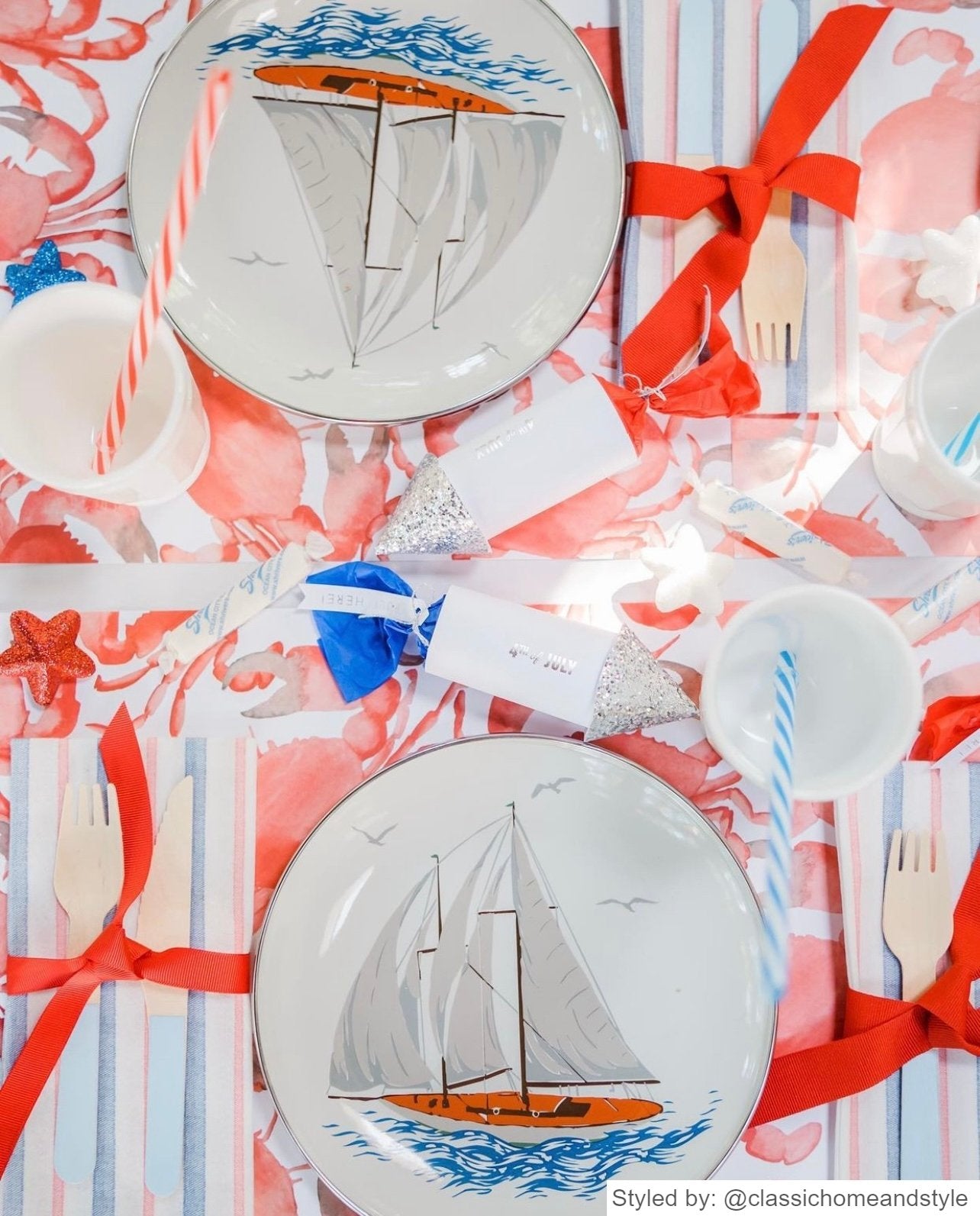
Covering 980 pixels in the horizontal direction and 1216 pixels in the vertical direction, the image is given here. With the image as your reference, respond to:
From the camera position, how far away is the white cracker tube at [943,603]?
80cm

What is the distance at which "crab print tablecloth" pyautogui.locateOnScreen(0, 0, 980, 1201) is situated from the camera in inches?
32.9

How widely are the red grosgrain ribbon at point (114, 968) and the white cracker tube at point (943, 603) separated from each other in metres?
0.62

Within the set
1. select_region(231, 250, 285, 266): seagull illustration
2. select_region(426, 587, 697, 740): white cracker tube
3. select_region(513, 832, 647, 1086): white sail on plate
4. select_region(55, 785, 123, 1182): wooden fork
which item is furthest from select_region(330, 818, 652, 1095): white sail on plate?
select_region(231, 250, 285, 266): seagull illustration

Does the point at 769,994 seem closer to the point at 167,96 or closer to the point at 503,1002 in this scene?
the point at 503,1002

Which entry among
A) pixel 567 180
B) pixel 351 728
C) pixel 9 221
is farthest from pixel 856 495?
pixel 9 221

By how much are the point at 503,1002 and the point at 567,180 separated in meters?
0.68

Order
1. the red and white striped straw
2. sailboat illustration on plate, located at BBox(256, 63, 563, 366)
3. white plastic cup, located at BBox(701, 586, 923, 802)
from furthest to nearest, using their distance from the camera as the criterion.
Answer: sailboat illustration on plate, located at BBox(256, 63, 563, 366), white plastic cup, located at BBox(701, 586, 923, 802), the red and white striped straw

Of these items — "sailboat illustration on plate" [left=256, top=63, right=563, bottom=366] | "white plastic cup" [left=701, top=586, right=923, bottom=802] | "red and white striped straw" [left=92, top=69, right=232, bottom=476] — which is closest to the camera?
"red and white striped straw" [left=92, top=69, right=232, bottom=476]

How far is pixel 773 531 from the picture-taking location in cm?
82

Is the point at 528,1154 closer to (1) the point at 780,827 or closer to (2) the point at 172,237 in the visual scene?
(1) the point at 780,827

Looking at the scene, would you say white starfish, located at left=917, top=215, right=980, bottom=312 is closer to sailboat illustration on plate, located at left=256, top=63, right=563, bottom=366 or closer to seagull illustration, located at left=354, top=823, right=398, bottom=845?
sailboat illustration on plate, located at left=256, top=63, right=563, bottom=366

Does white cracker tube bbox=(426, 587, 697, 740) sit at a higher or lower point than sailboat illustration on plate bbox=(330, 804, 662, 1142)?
higher

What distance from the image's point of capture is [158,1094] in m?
0.81

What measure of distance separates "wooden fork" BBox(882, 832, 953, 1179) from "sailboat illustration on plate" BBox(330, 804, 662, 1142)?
0.24 meters
